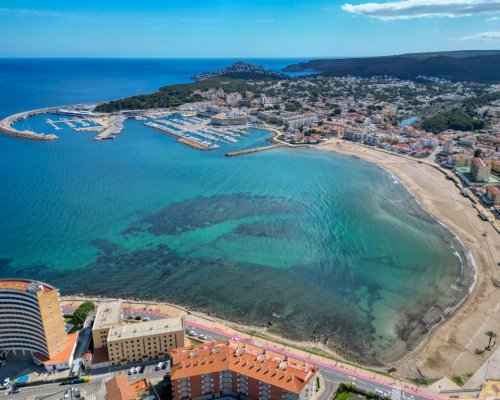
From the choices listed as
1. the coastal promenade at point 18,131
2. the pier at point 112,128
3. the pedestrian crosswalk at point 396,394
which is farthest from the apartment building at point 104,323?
the coastal promenade at point 18,131

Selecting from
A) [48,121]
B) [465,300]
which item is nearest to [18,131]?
[48,121]

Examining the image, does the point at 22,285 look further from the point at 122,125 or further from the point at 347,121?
the point at 347,121

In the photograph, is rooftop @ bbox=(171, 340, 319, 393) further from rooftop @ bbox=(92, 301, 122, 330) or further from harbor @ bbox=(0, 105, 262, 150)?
harbor @ bbox=(0, 105, 262, 150)

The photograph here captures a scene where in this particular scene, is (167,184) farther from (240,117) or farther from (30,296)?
(240,117)

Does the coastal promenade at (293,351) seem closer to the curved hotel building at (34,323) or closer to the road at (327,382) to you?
the road at (327,382)

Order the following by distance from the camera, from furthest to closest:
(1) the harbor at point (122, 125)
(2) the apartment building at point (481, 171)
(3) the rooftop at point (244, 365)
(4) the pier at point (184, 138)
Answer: (1) the harbor at point (122, 125) → (4) the pier at point (184, 138) → (2) the apartment building at point (481, 171) → (3) the rooftop at point (244, 365)

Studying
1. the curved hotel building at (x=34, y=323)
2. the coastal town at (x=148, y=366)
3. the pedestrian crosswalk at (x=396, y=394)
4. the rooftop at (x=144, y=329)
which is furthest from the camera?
the rooftop at (x=144, y=329)
